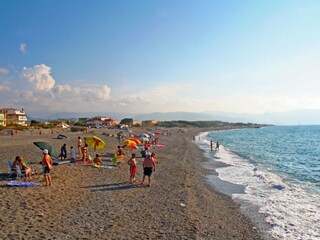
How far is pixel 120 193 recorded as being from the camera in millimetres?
11961

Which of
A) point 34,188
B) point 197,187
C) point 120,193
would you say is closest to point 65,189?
point 34,188

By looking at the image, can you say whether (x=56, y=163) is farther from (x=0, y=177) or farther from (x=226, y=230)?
(x=226, y=230)

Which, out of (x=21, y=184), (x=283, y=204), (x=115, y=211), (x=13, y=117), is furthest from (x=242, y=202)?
(x=13, y=117)

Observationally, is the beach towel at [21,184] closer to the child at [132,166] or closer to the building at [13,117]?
the child at [132,166]

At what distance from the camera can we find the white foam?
368 inches

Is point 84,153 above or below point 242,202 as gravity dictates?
above

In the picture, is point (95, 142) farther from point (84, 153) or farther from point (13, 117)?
point (13, 117)

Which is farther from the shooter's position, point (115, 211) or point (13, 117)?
point (13, 117)

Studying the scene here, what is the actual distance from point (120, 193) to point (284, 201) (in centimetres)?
733

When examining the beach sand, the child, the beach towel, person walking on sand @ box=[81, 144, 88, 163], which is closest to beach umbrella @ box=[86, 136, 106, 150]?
person walking on sand @ box=[81, 144, 88, 163]

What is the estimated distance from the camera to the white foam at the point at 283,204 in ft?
30.7

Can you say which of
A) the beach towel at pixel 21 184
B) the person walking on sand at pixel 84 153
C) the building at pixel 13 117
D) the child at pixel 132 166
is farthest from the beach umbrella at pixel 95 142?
the building at pixel 13 117

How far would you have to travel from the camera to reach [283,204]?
12.4 meters

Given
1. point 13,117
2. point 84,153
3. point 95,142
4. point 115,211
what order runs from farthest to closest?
point 13,117
point 95,142
point 84,153
point 115,211
